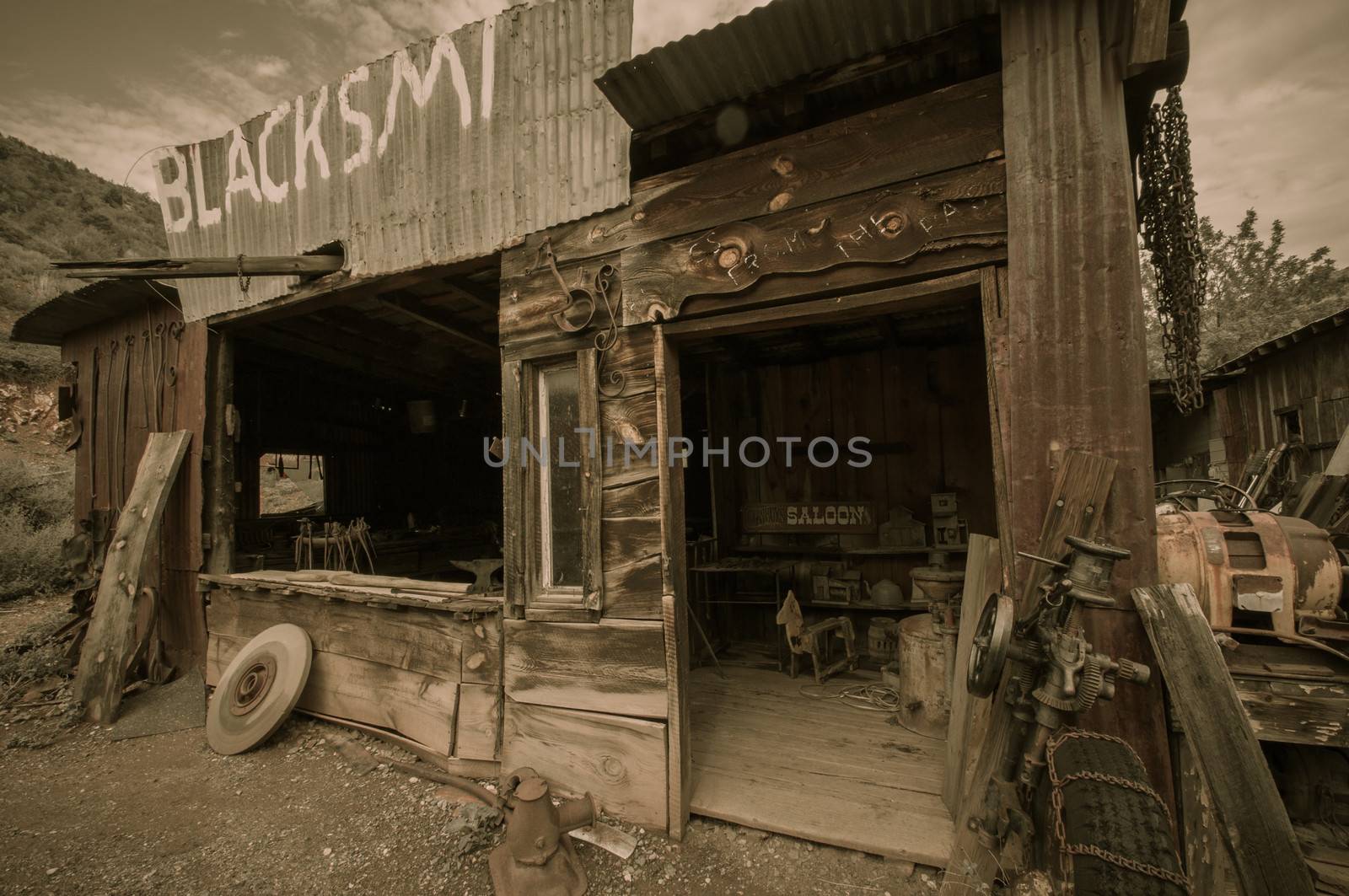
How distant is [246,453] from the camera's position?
8.15m

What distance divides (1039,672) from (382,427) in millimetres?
10535

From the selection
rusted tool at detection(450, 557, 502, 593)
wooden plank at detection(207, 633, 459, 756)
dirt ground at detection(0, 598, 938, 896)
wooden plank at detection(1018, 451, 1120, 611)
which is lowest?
dirt ground at detection(0, 598, 938, 896)

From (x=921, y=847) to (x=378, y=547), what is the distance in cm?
739

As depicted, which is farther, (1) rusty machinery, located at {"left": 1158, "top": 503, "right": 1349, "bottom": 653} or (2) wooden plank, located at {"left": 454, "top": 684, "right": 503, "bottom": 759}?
(2) wooden plank, located at {"left": 454, "top": 684, "right": 503, "bottom": 759}

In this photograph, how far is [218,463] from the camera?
19.3 ft

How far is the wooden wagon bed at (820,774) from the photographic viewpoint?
3004 millimetres

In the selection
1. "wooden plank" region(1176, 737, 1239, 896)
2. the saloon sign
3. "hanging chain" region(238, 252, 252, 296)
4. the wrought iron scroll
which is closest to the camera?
"wooden plank" region(1176, 737, 1239, 896)

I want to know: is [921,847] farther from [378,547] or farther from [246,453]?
[246,453]

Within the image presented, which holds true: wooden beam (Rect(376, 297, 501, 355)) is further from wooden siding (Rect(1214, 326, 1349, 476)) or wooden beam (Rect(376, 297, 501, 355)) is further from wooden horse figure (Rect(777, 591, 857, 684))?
wooden siding (Rect(1214, 326, 1349, 476))

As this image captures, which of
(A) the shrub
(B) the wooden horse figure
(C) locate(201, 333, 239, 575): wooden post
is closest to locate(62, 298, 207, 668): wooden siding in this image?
(C) locate(201, 333, 239, 575): wooden post

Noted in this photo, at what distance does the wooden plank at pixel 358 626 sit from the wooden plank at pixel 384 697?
0.08 m

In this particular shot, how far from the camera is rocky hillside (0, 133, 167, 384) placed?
17188mm

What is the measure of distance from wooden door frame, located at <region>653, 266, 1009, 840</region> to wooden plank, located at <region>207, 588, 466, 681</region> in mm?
1725

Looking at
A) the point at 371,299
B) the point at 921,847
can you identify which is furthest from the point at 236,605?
the point at 921,847
